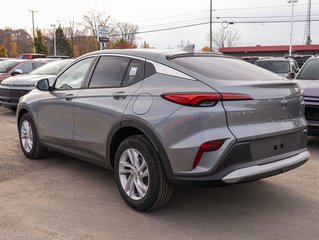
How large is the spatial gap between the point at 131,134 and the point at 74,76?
147cm

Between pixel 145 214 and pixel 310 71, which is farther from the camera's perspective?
pixel 310 71

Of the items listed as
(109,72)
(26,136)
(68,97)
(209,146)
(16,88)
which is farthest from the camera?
(16,88)

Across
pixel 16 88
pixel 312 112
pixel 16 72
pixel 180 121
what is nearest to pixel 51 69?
pixel 16 88

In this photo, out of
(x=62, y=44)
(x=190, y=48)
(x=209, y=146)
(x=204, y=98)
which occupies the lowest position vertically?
(x=209, y=146)

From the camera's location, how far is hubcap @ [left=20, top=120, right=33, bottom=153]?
605 centimetres

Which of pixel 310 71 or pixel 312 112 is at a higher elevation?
pixel 310 71

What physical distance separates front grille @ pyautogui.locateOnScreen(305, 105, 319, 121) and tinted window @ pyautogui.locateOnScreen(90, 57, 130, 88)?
370cm

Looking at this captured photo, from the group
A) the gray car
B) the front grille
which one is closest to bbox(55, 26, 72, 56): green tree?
Result: the front grille

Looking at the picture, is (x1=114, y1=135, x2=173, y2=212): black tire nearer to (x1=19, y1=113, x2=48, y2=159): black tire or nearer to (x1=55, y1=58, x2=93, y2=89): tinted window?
(x1=55, y1=58, x2=93, y2=89): tinted window

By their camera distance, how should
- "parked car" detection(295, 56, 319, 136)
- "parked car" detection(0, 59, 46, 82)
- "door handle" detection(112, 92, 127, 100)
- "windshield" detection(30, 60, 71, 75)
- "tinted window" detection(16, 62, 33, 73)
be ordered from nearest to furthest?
"door handle" detection(112, 92, 127, 100), "parked car" detection(295, 56, 319, 136), "windshield" detection(30, 60, 71, 75), "parked car" detection(0, 59, 46, 82), "tinted window" detection(16, 62, 33, 73)

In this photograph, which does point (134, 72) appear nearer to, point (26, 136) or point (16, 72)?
point (26, 136)

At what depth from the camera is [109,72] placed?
459 centimetres

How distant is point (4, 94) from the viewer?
10469 millimetres

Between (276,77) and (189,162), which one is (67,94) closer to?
(189,162)
